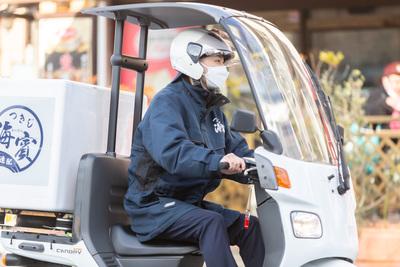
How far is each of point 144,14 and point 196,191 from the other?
3.29 feet

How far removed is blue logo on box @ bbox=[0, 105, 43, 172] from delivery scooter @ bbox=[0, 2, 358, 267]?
0.08m

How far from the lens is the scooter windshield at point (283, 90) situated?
4043 millimetres

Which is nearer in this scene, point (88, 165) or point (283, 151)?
point (283, 151)

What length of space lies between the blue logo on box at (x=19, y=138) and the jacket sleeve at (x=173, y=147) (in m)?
0.60

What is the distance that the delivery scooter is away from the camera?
3973mm

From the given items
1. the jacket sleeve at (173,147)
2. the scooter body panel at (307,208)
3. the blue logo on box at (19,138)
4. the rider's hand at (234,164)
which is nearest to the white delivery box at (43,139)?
the blue logo on box at (19,138)

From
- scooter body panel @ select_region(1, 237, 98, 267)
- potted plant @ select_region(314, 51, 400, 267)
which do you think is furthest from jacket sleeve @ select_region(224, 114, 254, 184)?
potted plant @ select_region(314, 51, 400, 267)

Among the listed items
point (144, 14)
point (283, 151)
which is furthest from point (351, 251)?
point (144, 14)

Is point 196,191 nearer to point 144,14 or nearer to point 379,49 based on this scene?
point 144,14

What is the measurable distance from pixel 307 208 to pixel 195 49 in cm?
92

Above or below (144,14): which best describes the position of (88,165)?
below

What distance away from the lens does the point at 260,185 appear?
4066 mm

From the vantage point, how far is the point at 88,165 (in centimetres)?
439

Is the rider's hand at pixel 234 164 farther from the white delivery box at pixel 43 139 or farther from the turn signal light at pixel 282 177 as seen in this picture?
the white delivery box at pixel 43 139
